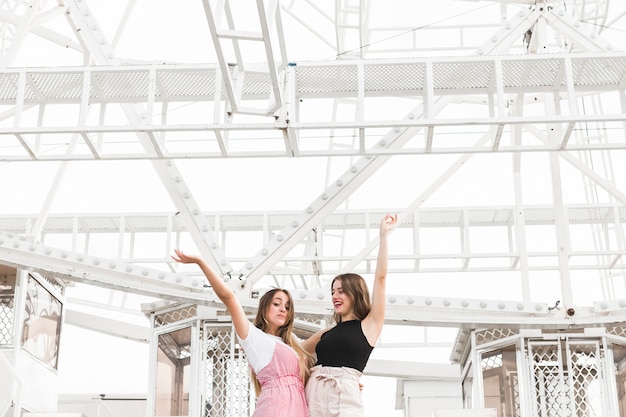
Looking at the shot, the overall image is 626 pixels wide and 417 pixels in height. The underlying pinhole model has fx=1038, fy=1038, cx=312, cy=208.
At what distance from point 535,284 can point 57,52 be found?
14.0m

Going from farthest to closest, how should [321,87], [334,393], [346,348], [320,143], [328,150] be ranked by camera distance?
[320,143] → [321,87] → [328,150] → [346,348] → [334,393]

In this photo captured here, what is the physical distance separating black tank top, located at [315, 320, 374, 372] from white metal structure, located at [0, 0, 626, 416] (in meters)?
4.45

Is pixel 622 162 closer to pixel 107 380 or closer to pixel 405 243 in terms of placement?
pixel 405 243

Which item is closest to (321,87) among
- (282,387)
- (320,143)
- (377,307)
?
(377,307)

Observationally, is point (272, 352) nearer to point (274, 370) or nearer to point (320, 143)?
point (274, 370)

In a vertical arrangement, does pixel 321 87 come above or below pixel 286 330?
above

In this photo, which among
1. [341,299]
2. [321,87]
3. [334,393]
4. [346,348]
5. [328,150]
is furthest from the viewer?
[321,87]

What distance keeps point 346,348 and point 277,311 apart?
478 millimetres

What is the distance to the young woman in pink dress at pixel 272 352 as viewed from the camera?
5793mm

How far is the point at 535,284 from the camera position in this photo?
28.4 meters

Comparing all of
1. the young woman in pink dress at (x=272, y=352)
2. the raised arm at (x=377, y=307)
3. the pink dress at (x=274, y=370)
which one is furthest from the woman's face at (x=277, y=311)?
the raised arm at (x=377, y=307)

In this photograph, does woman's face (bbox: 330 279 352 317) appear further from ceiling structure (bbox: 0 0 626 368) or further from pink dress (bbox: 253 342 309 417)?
ceiling structure (bbox: 0 0 626 368)

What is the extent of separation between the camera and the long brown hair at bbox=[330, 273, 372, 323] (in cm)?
604

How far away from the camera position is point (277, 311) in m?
6.10
